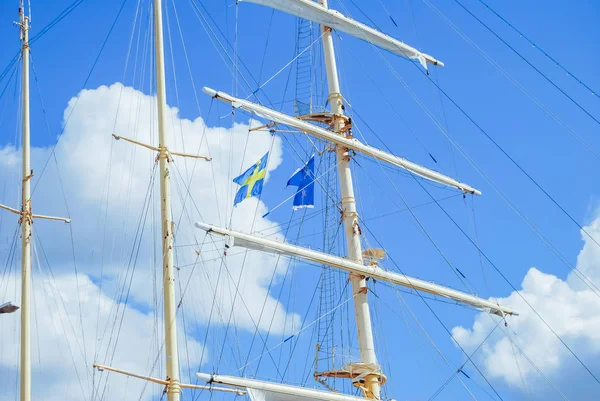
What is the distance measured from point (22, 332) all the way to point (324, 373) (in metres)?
11.7

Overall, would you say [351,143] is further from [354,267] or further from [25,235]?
[25,235]

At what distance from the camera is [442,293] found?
40219mm

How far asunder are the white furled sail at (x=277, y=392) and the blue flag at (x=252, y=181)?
22.2 feet

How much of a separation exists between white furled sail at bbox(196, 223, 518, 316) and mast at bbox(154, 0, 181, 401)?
11.1ft

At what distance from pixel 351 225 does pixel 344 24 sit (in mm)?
9365

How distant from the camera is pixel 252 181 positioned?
1464 inches

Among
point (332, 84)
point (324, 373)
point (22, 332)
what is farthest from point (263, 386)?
point (332, 84)

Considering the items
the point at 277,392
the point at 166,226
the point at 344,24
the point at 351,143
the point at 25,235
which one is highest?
the point at 344,24

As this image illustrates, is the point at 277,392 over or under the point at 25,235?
under

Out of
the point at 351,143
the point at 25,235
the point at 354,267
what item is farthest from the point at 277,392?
the point at 351,143

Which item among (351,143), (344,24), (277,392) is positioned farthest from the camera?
(344,24)

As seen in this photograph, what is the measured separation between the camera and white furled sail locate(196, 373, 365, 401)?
109ft

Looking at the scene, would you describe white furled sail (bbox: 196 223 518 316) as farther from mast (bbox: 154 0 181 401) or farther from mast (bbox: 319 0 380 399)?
mast (bbox: 154 0 181 401)

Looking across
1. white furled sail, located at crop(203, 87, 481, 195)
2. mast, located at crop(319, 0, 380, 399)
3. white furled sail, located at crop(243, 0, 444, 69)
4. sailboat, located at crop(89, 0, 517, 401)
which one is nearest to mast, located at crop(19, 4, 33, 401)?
sailboat, located at crop(89, 0, 517, 401)
